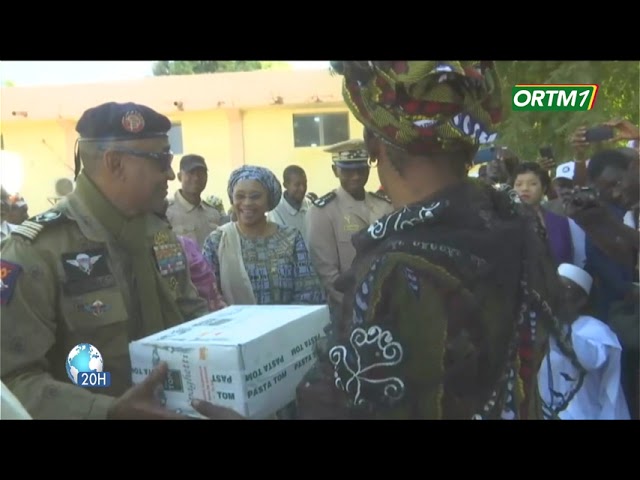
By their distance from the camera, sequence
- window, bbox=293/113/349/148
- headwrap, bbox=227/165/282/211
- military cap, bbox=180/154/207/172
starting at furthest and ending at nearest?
headwrap, bbox=227/165/282/211 → military cap, bbox=180/154/207/172 → window, bbox=293/113/349/148

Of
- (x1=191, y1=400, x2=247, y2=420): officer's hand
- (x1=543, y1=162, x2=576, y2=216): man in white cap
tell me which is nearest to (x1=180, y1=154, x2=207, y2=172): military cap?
(x1=191, y1=400, x2=247, y2=420): officer's hand

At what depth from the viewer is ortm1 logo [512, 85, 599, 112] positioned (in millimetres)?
2160

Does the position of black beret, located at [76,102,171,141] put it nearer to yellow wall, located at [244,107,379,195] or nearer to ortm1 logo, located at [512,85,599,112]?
yellow wall, located at [244,107,379,195]

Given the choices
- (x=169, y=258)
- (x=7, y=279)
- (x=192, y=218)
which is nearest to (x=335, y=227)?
(x=192, y=218)

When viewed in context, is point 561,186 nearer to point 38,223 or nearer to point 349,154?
point 349,154

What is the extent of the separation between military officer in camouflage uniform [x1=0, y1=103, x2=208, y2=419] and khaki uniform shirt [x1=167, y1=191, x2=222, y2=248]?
175 mm

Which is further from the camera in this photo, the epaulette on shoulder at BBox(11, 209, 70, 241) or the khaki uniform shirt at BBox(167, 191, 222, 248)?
the khaki uniform shirt at BBox(167, 191, 222, 248)

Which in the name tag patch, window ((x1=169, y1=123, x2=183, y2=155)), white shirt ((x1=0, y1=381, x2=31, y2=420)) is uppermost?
window ((x1=169, y1=123, x2=183, y2=155))

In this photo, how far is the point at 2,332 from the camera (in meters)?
1.82

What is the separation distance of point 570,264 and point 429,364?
0.97 metres

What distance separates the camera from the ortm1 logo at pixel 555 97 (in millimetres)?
2160

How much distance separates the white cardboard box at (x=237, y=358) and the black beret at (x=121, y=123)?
0.67m
